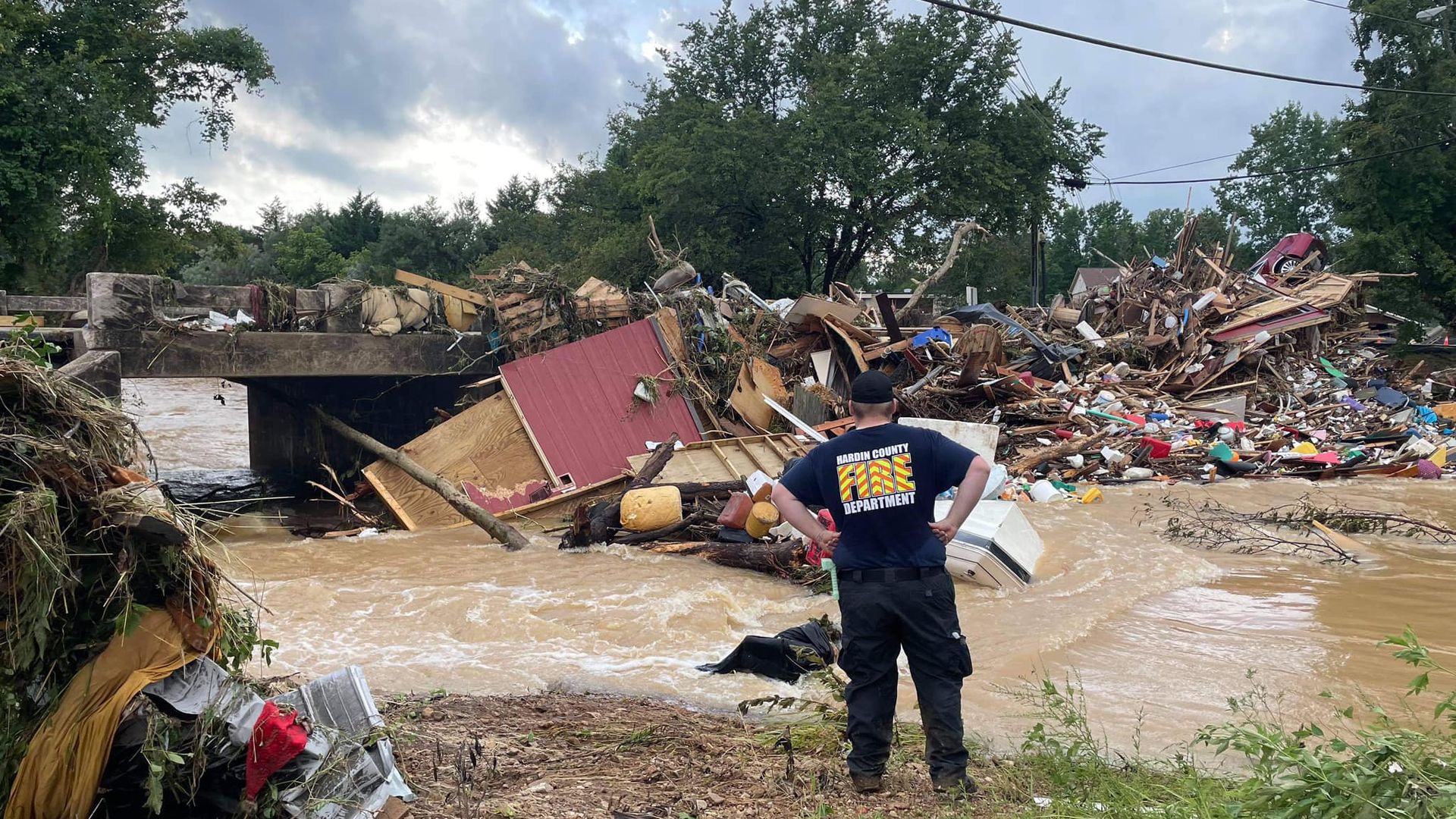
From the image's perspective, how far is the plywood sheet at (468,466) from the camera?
12305mm

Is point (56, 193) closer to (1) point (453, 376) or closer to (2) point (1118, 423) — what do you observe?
(1) point (453, 376)

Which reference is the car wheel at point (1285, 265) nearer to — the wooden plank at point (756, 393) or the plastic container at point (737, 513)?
the wooden plank at point (756, 393)

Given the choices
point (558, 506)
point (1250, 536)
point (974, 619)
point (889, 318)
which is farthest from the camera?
point (889, 318)

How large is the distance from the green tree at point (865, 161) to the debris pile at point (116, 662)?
82.7ft

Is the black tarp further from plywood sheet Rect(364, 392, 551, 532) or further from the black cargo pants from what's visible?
plywood sheet Rect(364, 392, 551, 532)

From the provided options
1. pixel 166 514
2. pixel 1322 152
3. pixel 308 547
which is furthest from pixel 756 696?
pixel 1322 152

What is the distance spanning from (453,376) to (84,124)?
39.3 feet

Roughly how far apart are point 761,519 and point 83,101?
1998 centimetres

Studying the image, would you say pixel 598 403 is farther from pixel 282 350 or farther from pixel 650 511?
pixel 282 350

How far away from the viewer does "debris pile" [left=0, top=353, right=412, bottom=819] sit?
3053mm

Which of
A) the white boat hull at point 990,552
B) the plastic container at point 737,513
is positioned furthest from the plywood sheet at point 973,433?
the white boat hull at point 990,552

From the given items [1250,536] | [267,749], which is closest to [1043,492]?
[1250,536]

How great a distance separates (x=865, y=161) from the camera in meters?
27.8

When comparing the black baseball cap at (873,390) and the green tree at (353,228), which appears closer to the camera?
the black baseball cap at (873,390)
